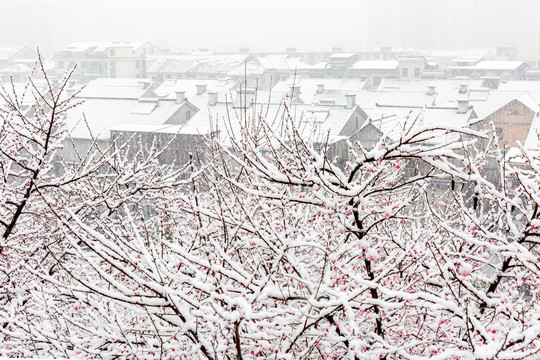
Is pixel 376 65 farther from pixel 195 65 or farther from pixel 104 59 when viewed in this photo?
pixel 104 59

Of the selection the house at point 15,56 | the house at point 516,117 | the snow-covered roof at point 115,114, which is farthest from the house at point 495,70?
the house at point 15,56

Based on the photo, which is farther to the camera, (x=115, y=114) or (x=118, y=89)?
(x=118, y=89)

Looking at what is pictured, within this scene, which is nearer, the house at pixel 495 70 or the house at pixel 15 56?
the house at pixel 495 70

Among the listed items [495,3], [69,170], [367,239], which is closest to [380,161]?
[367,239]

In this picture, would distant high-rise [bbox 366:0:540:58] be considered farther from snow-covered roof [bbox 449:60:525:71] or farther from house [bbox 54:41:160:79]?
house [bbox 54:41:160:79]

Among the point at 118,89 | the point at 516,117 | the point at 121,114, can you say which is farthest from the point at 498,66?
the point at 121,114

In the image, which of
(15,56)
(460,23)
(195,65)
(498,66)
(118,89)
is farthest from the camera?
(460,23)

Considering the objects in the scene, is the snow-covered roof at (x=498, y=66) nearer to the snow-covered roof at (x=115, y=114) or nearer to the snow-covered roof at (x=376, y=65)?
the snow-covered roof at (x=376, y=65)

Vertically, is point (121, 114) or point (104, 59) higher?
point (104, 59)

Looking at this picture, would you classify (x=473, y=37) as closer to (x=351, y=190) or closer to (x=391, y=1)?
(x=391, y=1)

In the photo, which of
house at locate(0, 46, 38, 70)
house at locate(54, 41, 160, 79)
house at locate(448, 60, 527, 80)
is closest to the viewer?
house at locate(448, 60, 527, 80)

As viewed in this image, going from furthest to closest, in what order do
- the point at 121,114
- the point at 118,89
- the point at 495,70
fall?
1. the point at 495,70
2. the point at 118,89
3. the point at 121,114

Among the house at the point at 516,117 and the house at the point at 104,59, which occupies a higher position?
the house at the point at 104,59

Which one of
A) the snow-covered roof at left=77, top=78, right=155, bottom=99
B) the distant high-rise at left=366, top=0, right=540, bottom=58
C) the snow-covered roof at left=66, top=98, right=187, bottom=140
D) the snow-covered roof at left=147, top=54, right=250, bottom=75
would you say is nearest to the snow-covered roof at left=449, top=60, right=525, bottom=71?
the snow-covered roof at left=147, top=54, right=250, bottom=75
